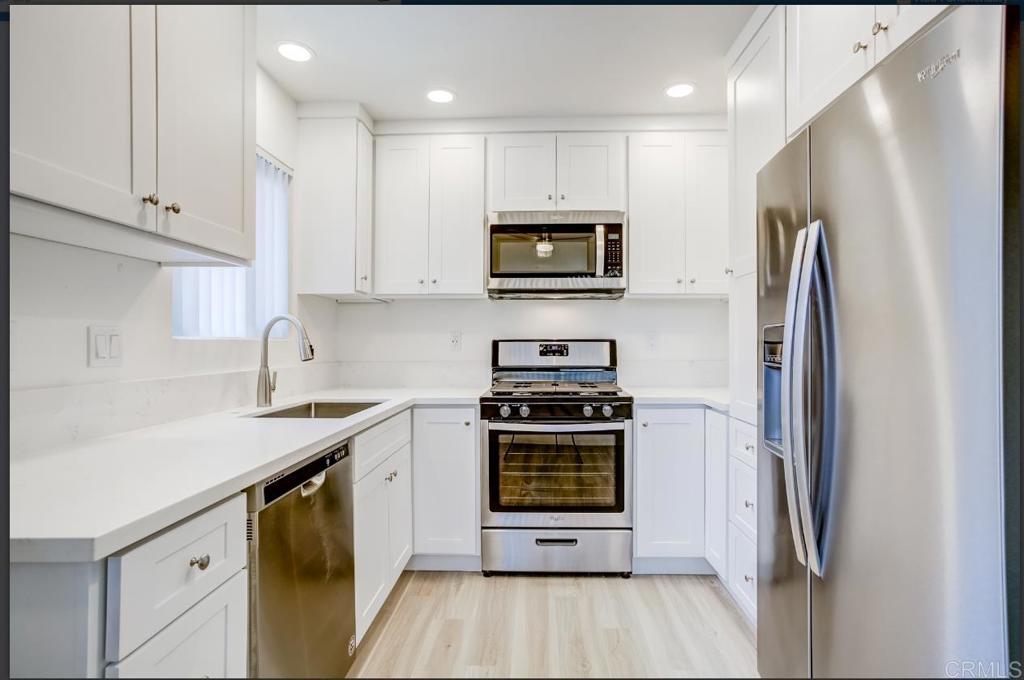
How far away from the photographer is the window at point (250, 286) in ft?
5.77

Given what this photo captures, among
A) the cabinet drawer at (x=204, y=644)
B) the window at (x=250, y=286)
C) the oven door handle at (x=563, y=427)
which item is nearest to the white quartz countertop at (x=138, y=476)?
the cabinet drawer at (x=204, y=644)

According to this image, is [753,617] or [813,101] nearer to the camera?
[813,101]

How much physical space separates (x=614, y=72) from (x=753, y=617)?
2.24m

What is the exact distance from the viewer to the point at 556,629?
4.20 ft

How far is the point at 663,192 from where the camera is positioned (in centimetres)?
263

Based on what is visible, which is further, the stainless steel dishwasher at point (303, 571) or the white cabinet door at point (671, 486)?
the white cabinet door at point (671, 486)

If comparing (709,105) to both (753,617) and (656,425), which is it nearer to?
(656,425)

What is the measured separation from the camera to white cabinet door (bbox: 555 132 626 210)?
264cm

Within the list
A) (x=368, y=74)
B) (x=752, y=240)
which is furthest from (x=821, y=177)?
(x=368, y=74)

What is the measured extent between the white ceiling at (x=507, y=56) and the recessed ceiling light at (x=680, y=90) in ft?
0.12

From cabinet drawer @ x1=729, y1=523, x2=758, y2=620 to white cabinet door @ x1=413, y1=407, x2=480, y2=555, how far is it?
111 centimetres

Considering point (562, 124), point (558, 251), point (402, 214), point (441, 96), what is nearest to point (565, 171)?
point (562, 124)

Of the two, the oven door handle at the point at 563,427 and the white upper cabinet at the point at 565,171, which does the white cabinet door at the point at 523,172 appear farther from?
the oven door handle at the point at 563,427

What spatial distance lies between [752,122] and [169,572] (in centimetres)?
213
